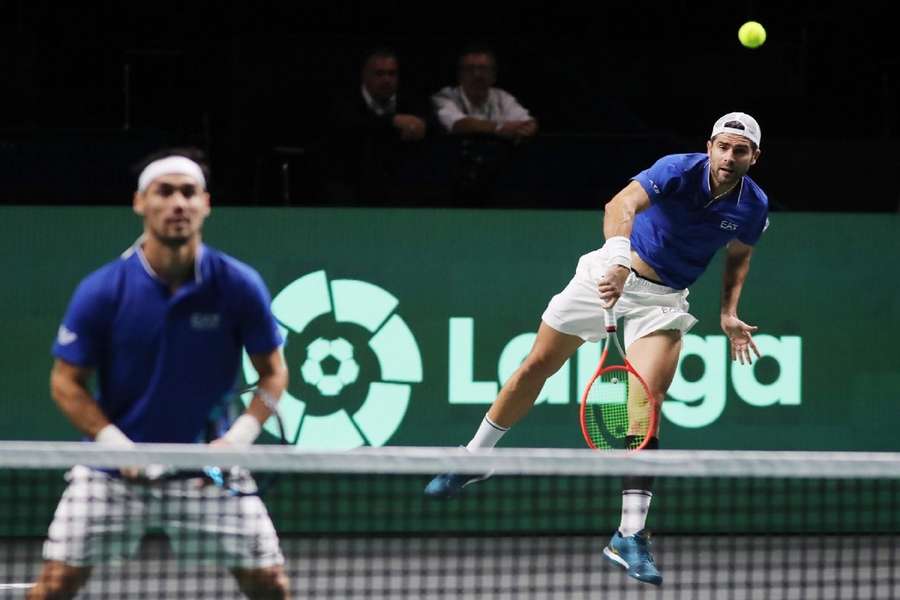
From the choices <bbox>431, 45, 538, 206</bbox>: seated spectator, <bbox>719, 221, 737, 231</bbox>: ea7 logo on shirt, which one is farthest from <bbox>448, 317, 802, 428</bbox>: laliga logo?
<bbox>719, 221, 737, 231</bbox>: ea7 logo on shirt

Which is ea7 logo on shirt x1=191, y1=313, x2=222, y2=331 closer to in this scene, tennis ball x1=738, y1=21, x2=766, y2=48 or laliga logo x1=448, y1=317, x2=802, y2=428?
laliga logo x1=448, y1=317, x2=802, y2=428

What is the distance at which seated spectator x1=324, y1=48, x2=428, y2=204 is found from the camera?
26.1 ft

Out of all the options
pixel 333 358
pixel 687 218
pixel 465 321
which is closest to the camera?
pixel 687 218

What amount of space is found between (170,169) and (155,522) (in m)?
0.92

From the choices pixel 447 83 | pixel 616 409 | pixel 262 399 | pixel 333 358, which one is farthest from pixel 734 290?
pixel 262 399

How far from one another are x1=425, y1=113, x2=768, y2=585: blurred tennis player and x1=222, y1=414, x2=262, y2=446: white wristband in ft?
7.56

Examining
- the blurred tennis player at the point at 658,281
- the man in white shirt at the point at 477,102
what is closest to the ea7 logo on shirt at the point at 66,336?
the blurred tennis player at the point at 658,281

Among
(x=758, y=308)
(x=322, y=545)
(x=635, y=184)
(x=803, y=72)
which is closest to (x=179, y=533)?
(x=635, y=184)

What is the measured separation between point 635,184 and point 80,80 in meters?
4.41

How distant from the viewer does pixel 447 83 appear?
357 inches

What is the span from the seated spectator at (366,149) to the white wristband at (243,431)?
3742mm

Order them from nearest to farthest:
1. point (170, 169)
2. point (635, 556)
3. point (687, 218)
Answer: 1. point (170, 169)
2. point (635, 556)
3. point (687, 218)

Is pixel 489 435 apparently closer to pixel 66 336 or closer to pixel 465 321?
pixel 465 321

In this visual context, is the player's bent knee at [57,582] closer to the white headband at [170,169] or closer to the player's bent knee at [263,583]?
the player's bent knee at [263,583]
